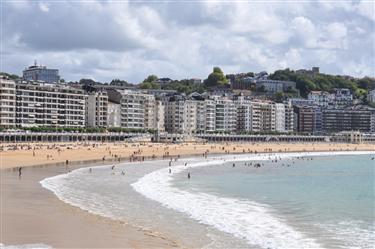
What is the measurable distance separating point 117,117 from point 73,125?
503 inches

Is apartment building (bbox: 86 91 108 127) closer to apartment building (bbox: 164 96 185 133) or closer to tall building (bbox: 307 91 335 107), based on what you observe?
apartment building (bbox: 164 96 185 133)

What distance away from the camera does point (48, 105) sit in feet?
355

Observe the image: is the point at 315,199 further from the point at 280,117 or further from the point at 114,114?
the point at 280,117

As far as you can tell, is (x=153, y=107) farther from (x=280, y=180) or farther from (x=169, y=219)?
(x=169, y=219)

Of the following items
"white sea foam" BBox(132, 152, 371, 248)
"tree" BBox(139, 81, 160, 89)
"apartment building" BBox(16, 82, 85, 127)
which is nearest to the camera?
"white sea foam" BBox(132, 152, 371, 248)

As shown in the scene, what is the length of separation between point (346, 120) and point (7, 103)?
97.6 m

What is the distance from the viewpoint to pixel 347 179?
4550cm


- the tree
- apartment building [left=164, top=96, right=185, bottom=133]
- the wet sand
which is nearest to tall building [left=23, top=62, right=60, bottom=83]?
the tree

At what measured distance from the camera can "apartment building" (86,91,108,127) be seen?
4587 inches

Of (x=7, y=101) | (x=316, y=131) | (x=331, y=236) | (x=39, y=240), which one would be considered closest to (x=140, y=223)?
(x=39, y=240)

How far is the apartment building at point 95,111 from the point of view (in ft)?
382

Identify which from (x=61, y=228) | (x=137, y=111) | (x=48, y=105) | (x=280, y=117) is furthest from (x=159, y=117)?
(x=61, y=228)

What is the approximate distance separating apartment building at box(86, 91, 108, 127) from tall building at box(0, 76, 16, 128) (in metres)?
17.7

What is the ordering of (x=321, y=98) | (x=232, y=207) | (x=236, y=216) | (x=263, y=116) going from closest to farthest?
1. (x=236, y=216)
2. (x=232, y=207)
3. (x=263, y=116)
4. (x=321, y=98)
